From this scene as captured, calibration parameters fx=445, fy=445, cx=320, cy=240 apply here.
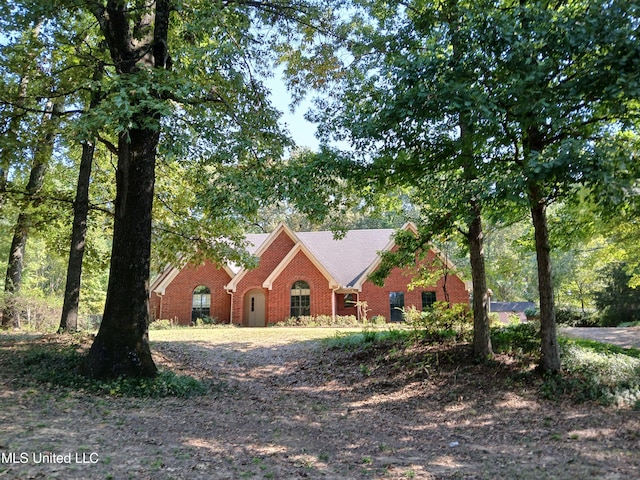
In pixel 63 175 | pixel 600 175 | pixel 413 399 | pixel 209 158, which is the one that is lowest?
pixel 413 399

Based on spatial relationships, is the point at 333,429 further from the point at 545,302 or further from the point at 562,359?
the point at 562,359

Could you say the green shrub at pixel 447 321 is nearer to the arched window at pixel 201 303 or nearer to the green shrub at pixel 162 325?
the green shrub at pixel 162 325

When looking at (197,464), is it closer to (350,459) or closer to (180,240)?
(350,459)

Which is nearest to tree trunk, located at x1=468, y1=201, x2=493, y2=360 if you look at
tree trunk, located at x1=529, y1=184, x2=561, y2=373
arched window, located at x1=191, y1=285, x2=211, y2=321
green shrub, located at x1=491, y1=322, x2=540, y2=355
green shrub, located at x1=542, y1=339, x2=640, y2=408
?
green shrub, located at x1=491, y1=322, x2=540, y2=355

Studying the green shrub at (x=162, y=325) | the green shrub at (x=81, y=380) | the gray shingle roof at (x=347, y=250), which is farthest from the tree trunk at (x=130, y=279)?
the gray shingle roof at (x=347, y=250)

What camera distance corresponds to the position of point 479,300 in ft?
32.3

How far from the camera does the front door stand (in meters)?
25.7

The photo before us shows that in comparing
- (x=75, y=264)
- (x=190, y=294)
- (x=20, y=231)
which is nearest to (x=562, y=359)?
(x=75, y=264)

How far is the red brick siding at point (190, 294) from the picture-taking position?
26.3 m

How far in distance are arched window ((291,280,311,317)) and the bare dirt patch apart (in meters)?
14.3

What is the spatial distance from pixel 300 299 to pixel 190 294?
681 centimetres

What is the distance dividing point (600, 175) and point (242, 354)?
1047cm

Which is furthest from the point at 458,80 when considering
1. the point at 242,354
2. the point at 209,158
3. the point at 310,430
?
the point at 242,354

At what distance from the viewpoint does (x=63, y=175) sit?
56.7 feet
